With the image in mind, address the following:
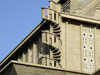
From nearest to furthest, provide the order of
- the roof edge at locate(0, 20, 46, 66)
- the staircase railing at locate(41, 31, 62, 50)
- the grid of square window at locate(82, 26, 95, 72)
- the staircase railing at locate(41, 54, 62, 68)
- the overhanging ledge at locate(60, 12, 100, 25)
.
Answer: the staircase railing at locate(41, 54, 62, 68)
the staircase railing at locate(41, 31, 62, 50)
the grid of square window at locate(82, 26, 95, 72)
the overhanging ledge at locate(60, 12, 100, 25)
the roof edge at locate(0, 20, 46, 66)

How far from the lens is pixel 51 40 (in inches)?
1815

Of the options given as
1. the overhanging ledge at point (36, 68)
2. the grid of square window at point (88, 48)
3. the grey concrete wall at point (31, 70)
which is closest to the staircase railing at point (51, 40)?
the grid of square window at point (88, 48)

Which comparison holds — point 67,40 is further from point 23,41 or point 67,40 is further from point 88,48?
point 23,41

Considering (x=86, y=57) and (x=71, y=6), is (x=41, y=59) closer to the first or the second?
(x=86, y=57)

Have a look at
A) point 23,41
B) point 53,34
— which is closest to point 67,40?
point 53,34

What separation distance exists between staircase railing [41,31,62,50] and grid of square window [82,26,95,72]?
2.58 m

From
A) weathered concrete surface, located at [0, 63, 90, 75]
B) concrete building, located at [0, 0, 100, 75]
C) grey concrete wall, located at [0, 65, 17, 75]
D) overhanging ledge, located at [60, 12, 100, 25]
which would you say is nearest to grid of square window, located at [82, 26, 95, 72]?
concrete building, located at [0, 0, 100, 75]

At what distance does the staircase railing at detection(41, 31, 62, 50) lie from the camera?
4591 centimetres

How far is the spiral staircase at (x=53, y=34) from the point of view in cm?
4600

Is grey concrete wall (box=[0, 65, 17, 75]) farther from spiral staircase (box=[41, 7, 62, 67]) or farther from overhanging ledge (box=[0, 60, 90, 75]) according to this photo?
spiral staircase (box=[41, 7, 62, 67])

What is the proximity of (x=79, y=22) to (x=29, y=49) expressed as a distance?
19.7 ft

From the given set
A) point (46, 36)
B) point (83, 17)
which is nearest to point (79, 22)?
point (83, 17)

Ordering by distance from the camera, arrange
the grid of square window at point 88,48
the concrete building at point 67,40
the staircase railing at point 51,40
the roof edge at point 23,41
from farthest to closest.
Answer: the roof edge at point 23,41 → the grid of square window at point 88,48 → the concrete building at point 67,40 → the staircase railing at point 51,40

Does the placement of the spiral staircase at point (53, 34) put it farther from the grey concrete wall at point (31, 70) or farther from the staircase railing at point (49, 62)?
the grey concrete wall at point (31, 70)
